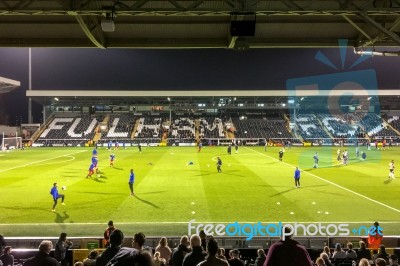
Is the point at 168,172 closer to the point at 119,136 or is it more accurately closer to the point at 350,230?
the point at 350,230

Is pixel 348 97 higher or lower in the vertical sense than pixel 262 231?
higher

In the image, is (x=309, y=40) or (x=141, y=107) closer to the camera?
(x=309, y=40)

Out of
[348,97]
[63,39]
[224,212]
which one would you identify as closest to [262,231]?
[224,212]

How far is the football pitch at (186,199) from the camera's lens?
17609 millimetres

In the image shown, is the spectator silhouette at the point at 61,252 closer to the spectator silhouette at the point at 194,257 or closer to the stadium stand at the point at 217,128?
the spectator silhouette at the point at 194,257

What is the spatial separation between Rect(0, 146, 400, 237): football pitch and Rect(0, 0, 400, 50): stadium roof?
8004 millimetres

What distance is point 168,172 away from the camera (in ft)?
114

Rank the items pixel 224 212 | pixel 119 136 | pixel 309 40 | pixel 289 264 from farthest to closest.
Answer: pixel 119 136 < pixel 224 212 < pixel 309 40 < pixel 289 264

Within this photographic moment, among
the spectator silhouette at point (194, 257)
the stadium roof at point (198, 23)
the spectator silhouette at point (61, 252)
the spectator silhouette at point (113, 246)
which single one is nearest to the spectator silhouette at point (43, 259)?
the spectator silhouette at point (113, 246)

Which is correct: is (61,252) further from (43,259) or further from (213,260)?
(213,260)

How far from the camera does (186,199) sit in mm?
22828

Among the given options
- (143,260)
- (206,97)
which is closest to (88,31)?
(143,260)

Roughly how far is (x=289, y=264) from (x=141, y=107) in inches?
3486

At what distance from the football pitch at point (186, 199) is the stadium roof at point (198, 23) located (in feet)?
26.3
